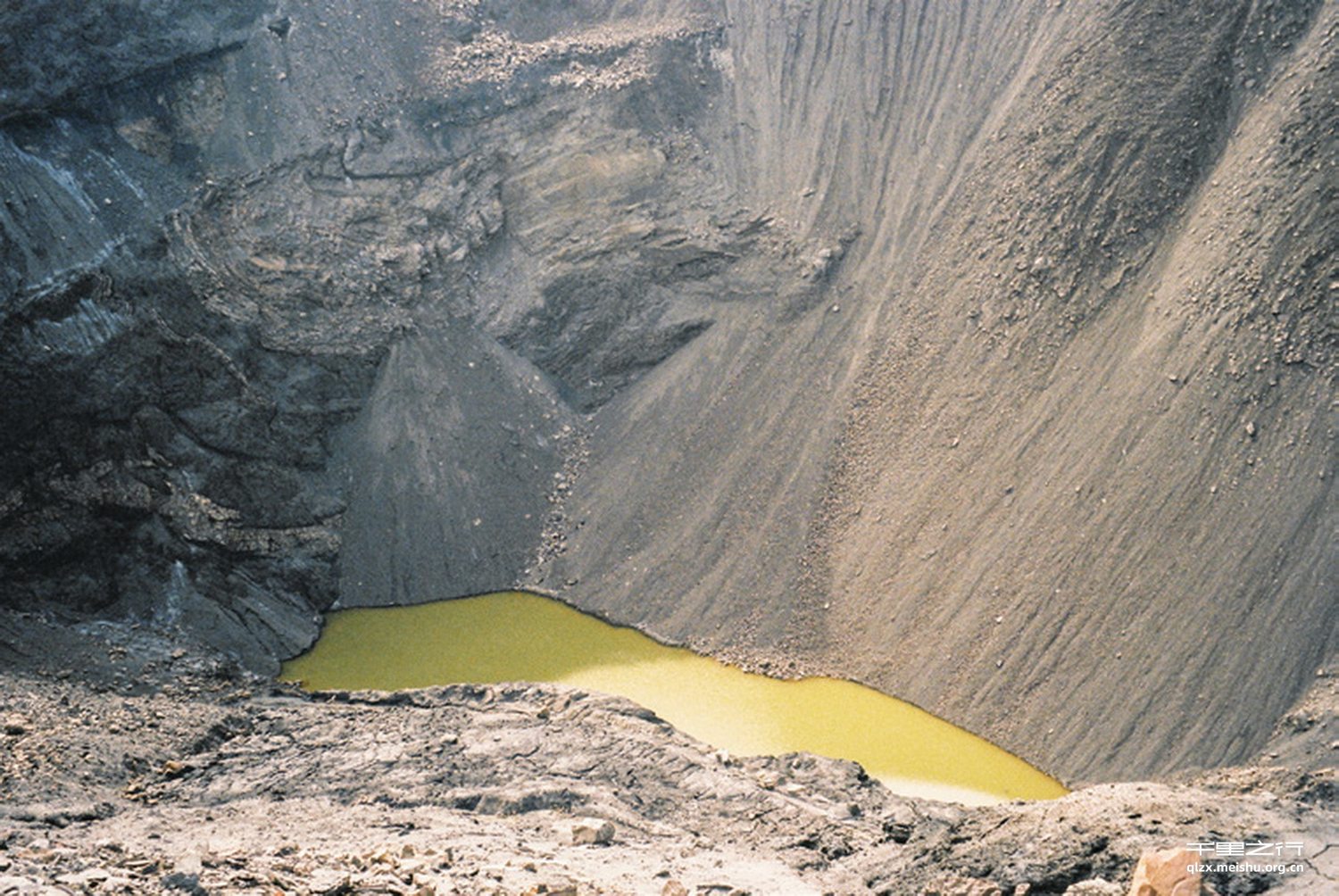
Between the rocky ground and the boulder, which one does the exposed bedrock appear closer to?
the rocky ground

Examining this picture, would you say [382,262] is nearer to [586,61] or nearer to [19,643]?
[586,61]

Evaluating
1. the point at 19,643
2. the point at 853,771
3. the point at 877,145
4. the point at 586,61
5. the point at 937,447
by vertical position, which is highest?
the point at 586,61

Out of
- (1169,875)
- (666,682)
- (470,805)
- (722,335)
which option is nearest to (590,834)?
(470,805)

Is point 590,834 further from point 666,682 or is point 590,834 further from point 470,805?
point 666,682

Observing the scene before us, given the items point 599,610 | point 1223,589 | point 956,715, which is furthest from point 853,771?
point 599,610

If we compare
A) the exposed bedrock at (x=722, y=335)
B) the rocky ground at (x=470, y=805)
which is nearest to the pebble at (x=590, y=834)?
the rocky ground at (x=470, y=805)

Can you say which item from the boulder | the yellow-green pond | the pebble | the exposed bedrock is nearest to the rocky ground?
the pebble
